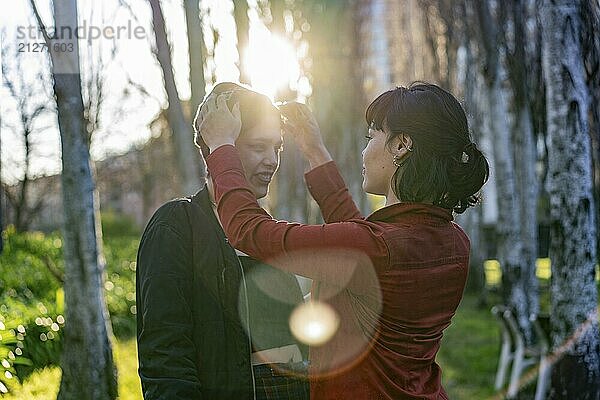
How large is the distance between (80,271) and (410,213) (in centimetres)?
404

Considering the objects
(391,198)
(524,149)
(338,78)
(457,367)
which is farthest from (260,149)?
(338,78)

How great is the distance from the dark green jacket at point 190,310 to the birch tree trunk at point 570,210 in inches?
124

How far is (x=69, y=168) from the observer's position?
534 centimetres

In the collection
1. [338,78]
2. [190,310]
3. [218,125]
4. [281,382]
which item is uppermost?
[338,78]

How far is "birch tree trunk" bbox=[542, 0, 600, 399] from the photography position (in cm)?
458

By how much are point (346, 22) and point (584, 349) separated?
34.9 ft

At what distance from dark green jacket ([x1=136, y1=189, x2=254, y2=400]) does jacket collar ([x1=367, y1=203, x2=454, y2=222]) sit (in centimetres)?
49

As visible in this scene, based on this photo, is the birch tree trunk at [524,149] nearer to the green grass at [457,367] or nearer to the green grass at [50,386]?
the green grass at [457,367]

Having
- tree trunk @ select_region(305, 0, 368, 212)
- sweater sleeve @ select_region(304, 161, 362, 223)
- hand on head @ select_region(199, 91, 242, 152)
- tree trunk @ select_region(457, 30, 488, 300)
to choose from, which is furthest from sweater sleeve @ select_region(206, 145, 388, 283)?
tree trunk @ select_region(457, 30, 488, 300)

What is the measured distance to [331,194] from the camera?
8.54ft

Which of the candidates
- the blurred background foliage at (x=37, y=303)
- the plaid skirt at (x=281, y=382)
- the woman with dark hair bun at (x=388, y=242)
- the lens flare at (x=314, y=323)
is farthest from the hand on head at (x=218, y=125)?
the blurred background foliage at (x=37, y=303)

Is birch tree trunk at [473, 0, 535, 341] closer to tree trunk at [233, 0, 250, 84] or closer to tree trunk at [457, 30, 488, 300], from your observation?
tree trunk at [457, 30, 488, 300]

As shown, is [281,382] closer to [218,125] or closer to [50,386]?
[218,125]

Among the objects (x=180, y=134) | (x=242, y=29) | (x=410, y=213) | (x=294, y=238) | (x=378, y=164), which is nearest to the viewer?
(x=294, y=238)
